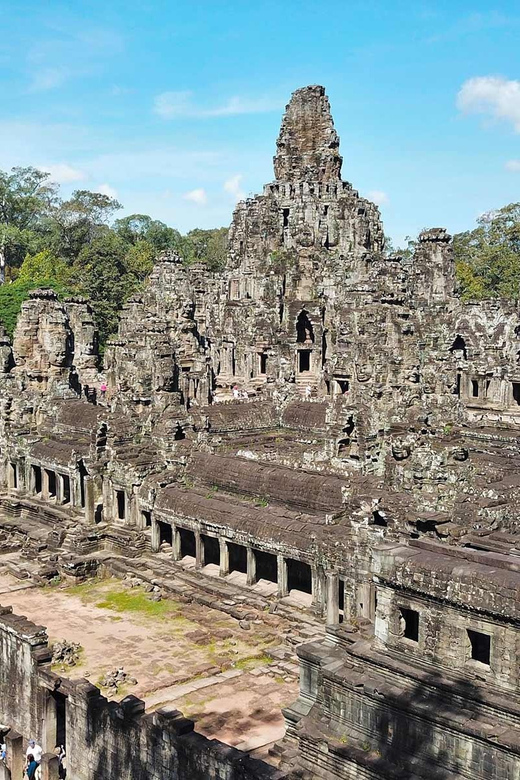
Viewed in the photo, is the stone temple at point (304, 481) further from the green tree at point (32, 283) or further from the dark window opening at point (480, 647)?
the green tree at point (32, 283)

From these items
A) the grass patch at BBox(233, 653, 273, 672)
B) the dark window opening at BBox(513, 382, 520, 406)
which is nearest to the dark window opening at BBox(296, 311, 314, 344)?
the dark window opening at BBox(513, 382, 520, 406)

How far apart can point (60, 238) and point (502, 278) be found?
41.7 metres

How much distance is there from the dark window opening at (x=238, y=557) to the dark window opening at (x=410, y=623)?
1264 centimetres

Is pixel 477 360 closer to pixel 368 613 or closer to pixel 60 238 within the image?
pixel 368 613

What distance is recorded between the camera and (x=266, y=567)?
2427 centimetres

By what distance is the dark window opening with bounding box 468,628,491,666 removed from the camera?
39.3 feet

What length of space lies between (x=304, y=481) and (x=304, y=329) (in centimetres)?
2075

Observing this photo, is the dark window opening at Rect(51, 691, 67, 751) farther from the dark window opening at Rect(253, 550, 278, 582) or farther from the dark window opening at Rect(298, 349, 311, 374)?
the dark window opening at Rect(298, 349, 311, 374)

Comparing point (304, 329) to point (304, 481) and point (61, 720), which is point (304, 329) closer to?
point (304, 481)

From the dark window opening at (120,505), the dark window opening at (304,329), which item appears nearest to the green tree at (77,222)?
the dark window opening at (304,329)

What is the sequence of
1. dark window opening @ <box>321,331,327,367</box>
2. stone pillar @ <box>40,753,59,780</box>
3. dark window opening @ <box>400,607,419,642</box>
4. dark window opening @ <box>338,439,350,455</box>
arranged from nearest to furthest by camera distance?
dark window opening @ <box>400,607,419,642</box>, stone pillar @ <box>40,753,59,780</box>, dark window opening @ <box>338,439,350,455</box>, dark window opening @ <box>321,331,327,367</box>

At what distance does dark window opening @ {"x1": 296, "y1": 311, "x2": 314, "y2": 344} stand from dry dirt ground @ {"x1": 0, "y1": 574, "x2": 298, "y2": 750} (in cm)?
2104

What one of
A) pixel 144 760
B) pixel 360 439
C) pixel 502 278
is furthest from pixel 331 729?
pixel 502 278

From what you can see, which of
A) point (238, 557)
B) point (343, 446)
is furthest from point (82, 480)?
point (343, 446)
